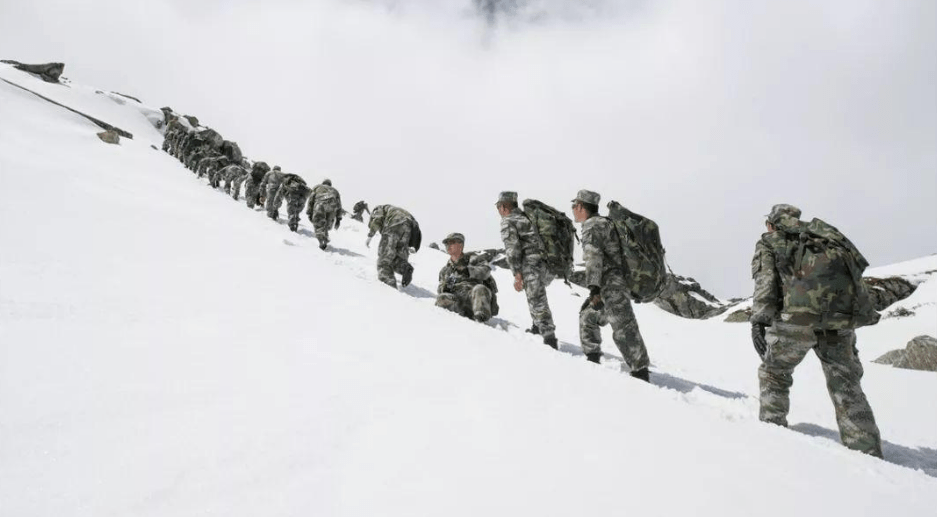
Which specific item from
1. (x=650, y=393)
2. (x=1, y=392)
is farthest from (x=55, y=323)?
(x=650, y=393)

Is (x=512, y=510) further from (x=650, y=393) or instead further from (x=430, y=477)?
(x=650, y=393)

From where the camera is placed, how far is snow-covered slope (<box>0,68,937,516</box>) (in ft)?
4.78

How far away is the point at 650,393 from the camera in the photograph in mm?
3193

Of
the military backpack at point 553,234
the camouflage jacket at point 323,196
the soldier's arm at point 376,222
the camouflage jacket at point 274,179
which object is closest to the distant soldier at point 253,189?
the camouflage jacket at point 274,179

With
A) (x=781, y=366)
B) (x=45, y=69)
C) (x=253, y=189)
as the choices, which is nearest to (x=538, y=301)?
(x=781, y=366)

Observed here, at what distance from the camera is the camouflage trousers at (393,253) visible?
8602mm

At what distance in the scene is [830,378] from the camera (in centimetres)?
399

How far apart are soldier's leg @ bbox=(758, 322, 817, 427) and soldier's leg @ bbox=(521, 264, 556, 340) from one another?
2.54m

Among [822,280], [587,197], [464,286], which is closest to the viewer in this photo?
[822,280]

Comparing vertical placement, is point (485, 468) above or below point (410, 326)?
below

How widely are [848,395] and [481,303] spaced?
447 centimetres

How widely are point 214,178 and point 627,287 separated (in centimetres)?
2269

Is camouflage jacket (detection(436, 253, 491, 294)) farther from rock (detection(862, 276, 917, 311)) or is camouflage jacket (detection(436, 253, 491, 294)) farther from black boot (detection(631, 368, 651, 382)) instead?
rock (detection(862, 276, 917, 311))

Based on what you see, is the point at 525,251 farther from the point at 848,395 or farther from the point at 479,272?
the point at 848,395
